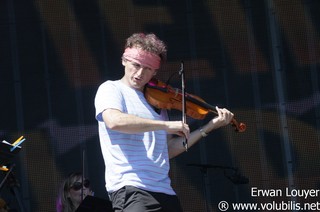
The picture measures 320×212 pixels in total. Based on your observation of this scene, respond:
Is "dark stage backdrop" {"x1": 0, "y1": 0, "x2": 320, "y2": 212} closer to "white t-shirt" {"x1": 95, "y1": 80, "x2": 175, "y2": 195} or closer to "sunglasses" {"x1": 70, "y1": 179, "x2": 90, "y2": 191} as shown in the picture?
"sunglasses" {"x1": 70, "y1": 179, "x2": 90, "y2": 191}

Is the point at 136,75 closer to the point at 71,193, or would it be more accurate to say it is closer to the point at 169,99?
the point at 169,99

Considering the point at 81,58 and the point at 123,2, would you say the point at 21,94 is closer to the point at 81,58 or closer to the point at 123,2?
the point at 81,58

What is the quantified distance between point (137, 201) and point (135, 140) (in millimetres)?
327

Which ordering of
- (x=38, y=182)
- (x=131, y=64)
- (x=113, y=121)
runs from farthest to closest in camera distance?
(x=38, y=182)
(x=131, y=64)
(x=113, y=121)

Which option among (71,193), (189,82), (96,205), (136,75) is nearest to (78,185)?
(71,193)

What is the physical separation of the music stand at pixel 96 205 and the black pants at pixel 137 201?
0.80 ft

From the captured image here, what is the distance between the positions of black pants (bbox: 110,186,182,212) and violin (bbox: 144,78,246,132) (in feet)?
1.82

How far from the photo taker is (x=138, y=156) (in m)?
3.77

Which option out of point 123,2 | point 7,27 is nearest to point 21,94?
point 7,27

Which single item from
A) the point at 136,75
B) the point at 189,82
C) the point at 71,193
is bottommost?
the point at 71,193

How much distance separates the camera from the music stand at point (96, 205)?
404 centimetres

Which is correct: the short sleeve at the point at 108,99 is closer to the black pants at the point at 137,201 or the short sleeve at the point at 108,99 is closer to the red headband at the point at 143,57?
the red headband at the point at 143,57

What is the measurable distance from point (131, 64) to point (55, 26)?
90.8 inches

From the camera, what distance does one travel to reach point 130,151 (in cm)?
378
